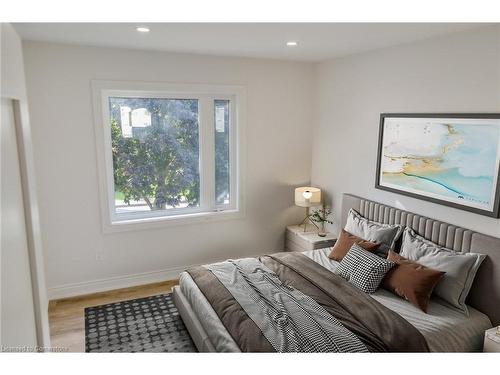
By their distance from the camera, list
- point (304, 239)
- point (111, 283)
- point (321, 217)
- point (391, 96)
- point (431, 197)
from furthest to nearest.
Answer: point (321, 217)
point (304, 239)
point (111, 283)
point (391, 96)
point (431, 197)

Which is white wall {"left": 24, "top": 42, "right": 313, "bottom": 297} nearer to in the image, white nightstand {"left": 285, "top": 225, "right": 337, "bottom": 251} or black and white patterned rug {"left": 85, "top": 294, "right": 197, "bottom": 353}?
white nightstand {"left": 285, "top": 225, "right": 337, "bottom": 251}

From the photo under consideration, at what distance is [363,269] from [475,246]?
0.84 meters

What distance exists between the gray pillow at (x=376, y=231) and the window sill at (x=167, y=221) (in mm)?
1435

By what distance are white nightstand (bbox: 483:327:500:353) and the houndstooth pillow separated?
0.77 m

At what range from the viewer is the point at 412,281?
109 inches

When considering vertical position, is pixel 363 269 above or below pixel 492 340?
above

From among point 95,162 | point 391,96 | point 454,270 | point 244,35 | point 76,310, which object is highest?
point 244,35

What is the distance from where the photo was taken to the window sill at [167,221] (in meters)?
3.93

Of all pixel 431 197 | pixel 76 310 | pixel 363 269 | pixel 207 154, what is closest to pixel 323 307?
pixel 363 269

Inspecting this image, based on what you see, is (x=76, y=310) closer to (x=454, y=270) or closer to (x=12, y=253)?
(x=12, y=253)

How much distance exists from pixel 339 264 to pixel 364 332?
3.22 feet

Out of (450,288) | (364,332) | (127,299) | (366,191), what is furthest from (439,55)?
(127,299)

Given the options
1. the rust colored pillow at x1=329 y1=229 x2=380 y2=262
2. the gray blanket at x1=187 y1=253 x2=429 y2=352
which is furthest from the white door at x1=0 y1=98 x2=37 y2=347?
the rust colored pillow at x1=329 y1=229 x2=380 y2=262

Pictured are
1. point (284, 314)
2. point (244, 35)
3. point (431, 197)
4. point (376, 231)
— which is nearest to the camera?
point (284, 314)
